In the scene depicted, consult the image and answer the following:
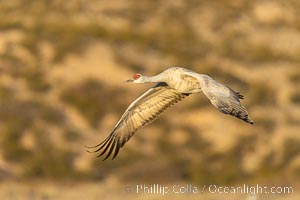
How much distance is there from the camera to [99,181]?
86.6 feet

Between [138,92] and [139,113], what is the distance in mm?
11805

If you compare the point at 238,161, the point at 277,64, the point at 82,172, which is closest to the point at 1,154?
the point at 82,172

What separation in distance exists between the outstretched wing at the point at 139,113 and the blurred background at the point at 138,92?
749cm

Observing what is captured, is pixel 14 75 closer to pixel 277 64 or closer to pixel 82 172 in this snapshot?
pixel 82 172

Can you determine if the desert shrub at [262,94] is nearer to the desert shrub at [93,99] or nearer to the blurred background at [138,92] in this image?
the blurred background at [138,92]

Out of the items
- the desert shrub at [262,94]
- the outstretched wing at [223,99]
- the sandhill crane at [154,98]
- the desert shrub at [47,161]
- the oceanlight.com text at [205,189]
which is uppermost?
the desert shrub at [262,94]

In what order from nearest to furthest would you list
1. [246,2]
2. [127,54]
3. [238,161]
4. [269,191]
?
[269,191] < [238,161] < [127,54] < [246,2]

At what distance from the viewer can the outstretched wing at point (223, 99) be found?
14.4 metres

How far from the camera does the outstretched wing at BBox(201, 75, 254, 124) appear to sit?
1438 centimetres

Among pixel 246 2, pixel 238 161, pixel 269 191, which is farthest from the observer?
pixel 246 2

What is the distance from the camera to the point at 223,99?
14.7m

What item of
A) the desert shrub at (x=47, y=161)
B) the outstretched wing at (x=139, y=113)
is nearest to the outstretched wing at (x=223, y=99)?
the outstretched wing at (x=139, y=113)

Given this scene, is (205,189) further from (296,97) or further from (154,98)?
(154,98)

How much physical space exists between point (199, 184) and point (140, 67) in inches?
165
